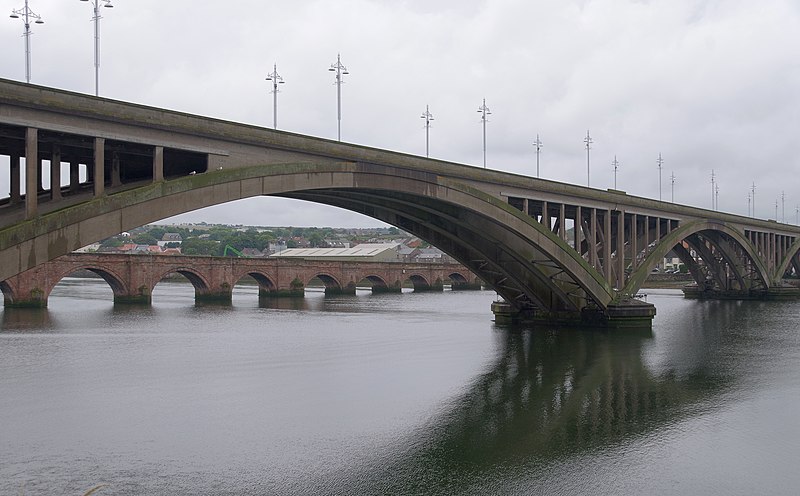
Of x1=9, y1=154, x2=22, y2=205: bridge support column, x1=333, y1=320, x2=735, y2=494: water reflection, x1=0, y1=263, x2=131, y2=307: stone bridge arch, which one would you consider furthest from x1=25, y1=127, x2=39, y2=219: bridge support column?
x1=0, y1=263, x2=131, y2=307: stone bridge arch

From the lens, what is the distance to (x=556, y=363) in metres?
37.2

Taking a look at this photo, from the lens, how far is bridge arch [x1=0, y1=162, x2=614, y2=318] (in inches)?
800

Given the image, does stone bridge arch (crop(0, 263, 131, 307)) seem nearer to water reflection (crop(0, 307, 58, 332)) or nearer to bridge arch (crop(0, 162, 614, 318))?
water reflection (crop(0, 307, 58, 332))

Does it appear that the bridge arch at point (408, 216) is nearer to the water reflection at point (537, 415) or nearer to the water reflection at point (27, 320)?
the water reflection at point (537, 415)

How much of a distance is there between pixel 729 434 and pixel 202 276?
75722 mm

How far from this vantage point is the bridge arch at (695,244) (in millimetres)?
53188

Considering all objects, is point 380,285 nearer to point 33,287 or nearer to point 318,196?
point 33,287

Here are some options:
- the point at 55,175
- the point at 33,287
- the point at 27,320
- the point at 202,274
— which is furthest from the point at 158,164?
the point at 202,274

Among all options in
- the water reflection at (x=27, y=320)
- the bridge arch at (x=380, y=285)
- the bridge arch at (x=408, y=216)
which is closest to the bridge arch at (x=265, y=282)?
the bridge arch at (x=380, y=285)

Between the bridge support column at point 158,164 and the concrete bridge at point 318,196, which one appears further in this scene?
the bridge support column at point 158,164

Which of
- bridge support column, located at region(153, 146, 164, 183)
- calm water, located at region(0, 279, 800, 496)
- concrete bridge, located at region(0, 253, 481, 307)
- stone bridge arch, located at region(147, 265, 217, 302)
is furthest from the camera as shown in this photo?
stone bridge arch, located at region(147, 265, 217, 302)

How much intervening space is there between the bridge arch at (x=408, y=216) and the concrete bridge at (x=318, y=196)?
0.06m

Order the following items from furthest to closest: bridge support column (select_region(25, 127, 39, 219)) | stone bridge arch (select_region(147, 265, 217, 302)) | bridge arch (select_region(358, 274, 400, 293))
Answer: bridge arch (select_region(358, 274, 400, 293)), stone bridge arch (select_region(147, 265, 217, 302)), bridge support column (select_region(25, 127, 39, 219))

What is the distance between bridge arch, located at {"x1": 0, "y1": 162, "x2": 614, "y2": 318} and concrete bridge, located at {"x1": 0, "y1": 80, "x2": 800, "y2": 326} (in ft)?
0.19
